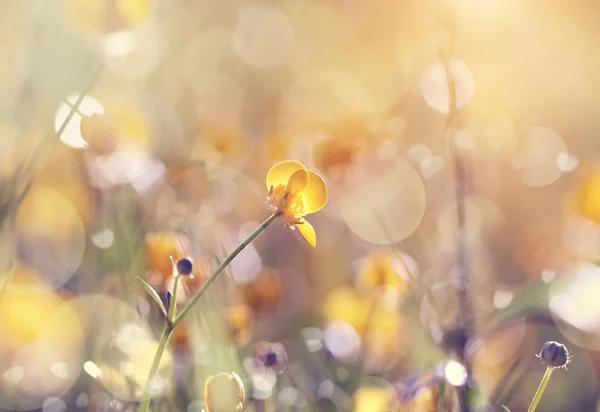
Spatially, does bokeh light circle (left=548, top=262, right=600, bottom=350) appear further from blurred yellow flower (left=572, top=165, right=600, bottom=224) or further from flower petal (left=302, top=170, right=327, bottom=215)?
flower petal (left=302, top=170, right=327, bottom=215)

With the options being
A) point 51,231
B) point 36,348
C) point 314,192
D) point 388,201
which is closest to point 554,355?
point 314,192

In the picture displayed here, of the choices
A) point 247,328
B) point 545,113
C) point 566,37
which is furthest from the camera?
point 566,37

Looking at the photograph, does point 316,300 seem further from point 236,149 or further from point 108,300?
point 108,300

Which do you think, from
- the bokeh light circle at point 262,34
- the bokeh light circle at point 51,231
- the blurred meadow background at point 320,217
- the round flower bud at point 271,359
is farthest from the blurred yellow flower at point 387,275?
the bokeh light circle at point 262,34

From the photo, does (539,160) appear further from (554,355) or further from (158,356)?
(158,356)

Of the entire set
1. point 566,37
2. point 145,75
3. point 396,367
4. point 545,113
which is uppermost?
point 566,37

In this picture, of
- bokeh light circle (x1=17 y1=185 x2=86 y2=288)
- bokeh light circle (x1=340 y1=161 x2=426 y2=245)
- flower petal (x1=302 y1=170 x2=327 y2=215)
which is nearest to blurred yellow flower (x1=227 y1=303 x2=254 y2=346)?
flower petal (x1=302 y1=170 x2=327 y2=215)

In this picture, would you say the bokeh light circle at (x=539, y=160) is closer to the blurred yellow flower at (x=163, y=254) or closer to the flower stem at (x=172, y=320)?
the blurred yellow flower at (x=163, y=254)

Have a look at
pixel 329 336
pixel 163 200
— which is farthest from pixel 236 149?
pixel 329 336
